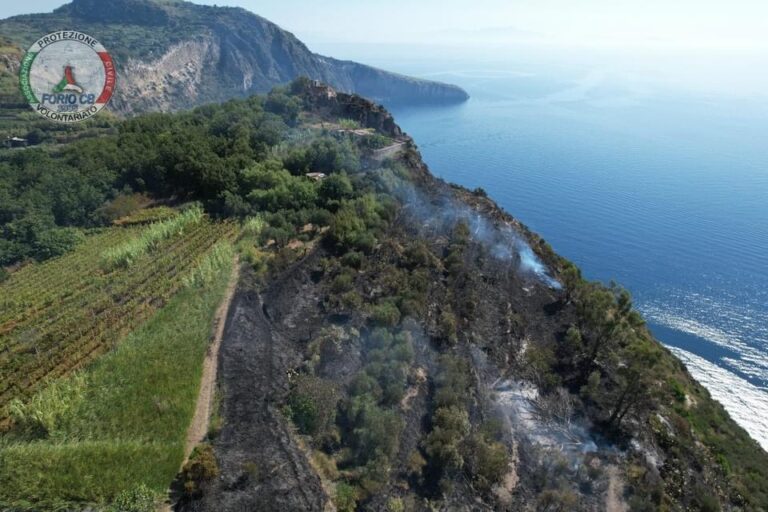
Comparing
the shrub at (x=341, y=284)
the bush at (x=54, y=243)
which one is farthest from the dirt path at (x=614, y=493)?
the bush at (x=54, y=243)

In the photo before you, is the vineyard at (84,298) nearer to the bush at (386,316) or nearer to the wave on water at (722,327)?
the bush at (386,316)

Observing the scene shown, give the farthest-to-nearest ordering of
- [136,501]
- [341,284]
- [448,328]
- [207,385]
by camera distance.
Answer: [341,284] < [448,328] < [207,385] < [136,501]

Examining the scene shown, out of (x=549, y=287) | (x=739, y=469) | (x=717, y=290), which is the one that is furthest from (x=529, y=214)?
(x=739, y=469)

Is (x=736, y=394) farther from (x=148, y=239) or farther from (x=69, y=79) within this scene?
(x=69, y=79)

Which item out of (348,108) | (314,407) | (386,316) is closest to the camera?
(314,407)

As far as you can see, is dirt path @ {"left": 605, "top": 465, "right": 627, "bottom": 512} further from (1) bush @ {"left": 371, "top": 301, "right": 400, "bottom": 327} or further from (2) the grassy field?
(2) the grassy field

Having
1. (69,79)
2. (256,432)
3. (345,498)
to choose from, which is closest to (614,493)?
(345,498)
